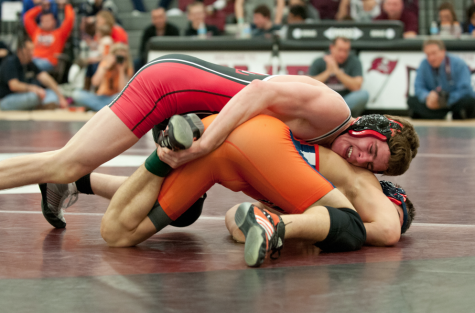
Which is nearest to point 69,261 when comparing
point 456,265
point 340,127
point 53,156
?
point 53,156

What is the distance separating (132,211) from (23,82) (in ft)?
24.0

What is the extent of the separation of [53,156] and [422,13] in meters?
8.87

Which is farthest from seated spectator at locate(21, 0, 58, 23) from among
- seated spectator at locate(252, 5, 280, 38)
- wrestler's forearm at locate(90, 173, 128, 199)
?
wrestler's forearm at locate(90, 173, 128, 199)

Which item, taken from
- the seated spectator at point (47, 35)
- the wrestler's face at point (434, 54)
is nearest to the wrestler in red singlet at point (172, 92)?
the wrestler's face at point (434, 54)

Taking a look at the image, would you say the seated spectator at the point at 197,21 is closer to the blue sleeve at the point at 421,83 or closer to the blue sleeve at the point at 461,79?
the blue sleeve at the point at 421,83

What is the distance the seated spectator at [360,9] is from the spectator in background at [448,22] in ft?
3.36

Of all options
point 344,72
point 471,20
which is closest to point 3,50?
point 344,72

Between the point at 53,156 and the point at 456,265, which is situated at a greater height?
the point at 53,156

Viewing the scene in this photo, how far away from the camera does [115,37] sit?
9234 millimetres

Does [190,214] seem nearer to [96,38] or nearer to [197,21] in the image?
[197,21]

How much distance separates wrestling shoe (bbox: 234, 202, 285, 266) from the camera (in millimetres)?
1879

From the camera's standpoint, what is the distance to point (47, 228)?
8.36 ft

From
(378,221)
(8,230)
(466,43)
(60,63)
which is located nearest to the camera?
(378,221)

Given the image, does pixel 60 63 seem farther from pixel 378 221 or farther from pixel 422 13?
pixel 378 221
